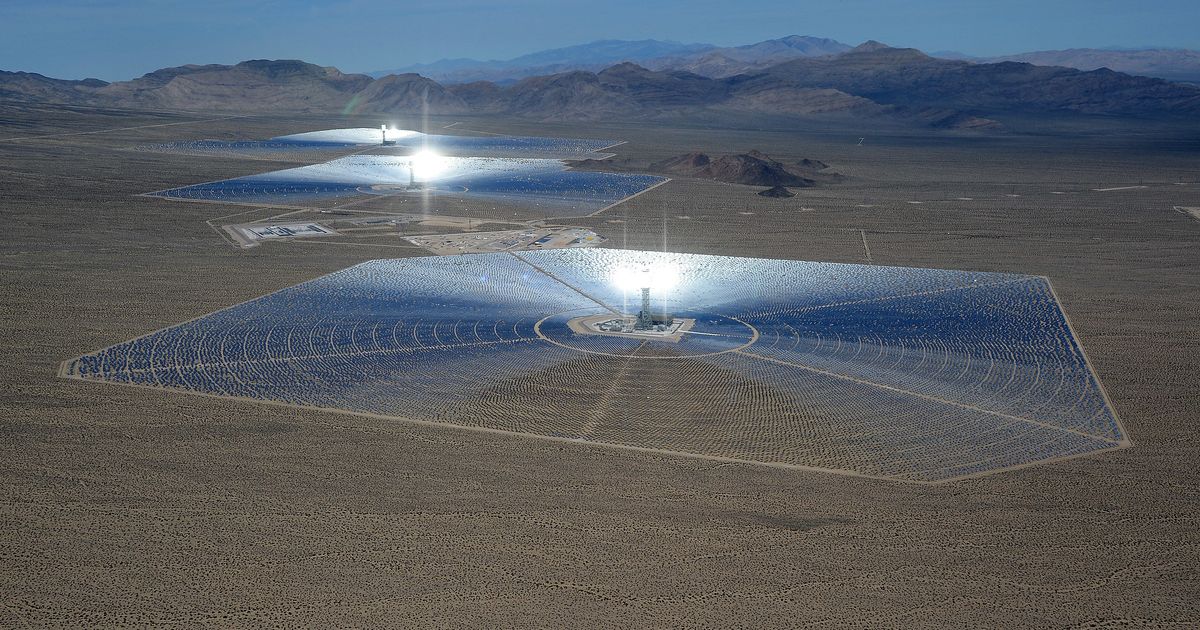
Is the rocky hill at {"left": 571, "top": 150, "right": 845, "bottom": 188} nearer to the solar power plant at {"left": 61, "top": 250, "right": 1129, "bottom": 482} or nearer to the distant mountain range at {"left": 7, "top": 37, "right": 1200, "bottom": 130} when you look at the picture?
the solar power plant at {"left": 61, "top": 250, "right": 1129, "bottom": 482}

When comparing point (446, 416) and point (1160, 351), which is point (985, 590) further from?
point (1160, 351)

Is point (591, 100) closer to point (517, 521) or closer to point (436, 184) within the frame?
point (436, 184)

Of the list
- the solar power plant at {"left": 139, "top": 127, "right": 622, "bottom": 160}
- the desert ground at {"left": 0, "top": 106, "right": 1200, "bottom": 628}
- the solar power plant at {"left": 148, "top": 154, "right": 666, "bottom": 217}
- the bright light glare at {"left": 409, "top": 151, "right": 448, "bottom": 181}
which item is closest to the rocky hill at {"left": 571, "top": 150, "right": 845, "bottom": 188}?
the solar power plant at {"left": 148, "top": 154, "right": 666, "bottom": 217}

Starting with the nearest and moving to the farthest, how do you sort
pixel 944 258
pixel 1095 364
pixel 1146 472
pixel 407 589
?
1. pixel 407 589
2. pixel 1146 472
3. pixel 1095 364
4. pixel 944 258

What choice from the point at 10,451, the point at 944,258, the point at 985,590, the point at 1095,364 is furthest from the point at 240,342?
the point at 944,258

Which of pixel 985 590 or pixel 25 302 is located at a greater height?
pixel 25 302

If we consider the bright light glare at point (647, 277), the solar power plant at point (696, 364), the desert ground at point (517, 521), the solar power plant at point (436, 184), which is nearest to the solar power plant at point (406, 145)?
the solar power plant at point (436, 184)
